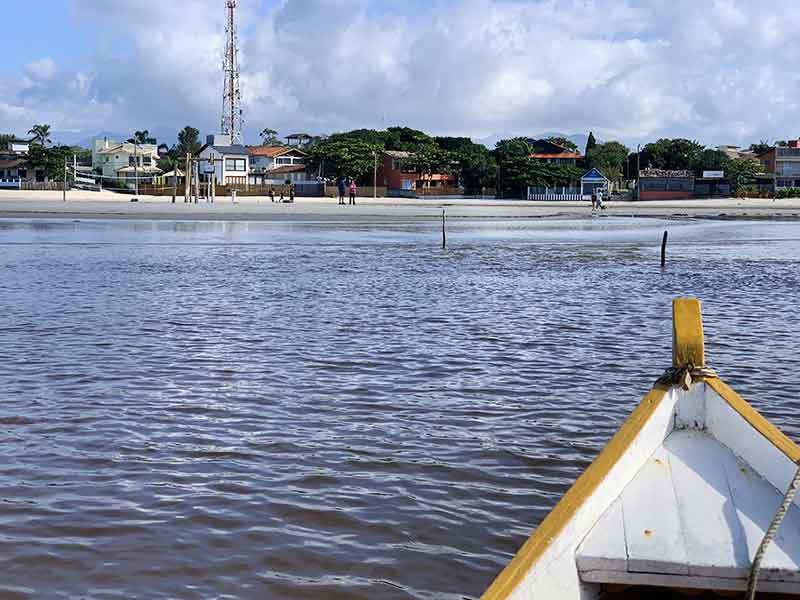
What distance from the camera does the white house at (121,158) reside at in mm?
131500

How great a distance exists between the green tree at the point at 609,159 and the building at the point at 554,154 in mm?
2119

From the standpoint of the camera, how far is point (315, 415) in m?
8.70

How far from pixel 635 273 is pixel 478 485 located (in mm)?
18737

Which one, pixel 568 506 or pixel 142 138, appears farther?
pixel 142 138

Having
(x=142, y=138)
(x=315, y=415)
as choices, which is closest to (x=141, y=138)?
(x=142, y=138)

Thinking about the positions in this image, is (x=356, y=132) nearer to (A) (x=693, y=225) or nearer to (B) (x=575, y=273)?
(A) (x=693, y=225)

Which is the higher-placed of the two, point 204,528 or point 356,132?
point 356,132

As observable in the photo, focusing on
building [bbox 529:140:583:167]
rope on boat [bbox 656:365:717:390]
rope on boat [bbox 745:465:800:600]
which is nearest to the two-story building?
building [bbox 529:140:583:167]

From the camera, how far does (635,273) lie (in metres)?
24.6

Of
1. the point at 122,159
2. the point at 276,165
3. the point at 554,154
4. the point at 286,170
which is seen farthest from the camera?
the point at 276,165

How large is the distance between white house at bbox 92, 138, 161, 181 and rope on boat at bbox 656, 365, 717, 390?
12994 cm

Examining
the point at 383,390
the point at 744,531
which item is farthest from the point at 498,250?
the point at 744,531

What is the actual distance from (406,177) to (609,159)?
32523mm

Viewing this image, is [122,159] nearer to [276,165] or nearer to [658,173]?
[276,165]
